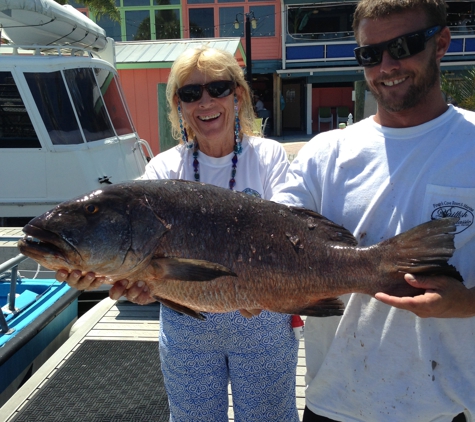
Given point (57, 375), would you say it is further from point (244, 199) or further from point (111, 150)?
point (111, 150)

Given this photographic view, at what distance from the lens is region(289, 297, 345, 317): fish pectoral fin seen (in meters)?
2.06

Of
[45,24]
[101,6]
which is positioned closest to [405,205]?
[45,24]

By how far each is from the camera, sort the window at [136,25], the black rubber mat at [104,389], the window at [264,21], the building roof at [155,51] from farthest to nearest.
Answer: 1. the window at [136,25]
2. the window at [264,21]
3. the building roof at [155,51]
4. the black rubber mat at [104,389]

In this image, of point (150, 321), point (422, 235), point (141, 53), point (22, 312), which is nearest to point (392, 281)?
point (422, 235)

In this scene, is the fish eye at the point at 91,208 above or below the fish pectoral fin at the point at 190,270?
above

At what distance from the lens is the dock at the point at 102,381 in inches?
147

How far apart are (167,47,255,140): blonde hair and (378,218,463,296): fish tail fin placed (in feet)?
4.26

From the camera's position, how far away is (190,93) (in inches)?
108

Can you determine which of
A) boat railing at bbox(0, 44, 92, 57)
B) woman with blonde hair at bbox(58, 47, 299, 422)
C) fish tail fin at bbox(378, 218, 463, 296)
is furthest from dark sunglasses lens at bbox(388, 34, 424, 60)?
boat railing at bbox(0, 44, 92, 57)

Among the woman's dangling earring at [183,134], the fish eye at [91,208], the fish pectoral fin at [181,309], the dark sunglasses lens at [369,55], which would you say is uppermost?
the dark sunglasses lens at [369,55]

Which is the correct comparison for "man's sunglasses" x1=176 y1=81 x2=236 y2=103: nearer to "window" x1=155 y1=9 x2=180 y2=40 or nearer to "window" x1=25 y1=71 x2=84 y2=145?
"window" x1=25 y1=71 x2=84 y2=145

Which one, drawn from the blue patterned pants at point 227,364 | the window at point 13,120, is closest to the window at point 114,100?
the window at point 13,120

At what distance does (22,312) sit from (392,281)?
416 centimetres

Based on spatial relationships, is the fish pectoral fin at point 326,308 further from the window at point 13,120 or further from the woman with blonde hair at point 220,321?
the window at point 13,120
